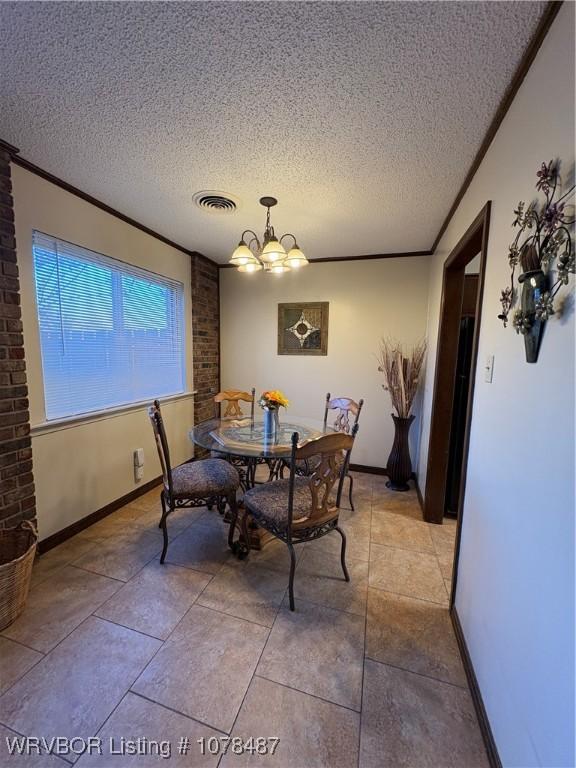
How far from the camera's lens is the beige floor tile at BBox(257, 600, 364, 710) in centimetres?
128

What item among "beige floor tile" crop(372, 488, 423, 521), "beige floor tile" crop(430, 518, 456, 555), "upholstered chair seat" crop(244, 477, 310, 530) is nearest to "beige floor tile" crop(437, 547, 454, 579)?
"beige floor tile" crop(430, 518, 456, 555)

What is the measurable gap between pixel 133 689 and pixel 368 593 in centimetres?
120

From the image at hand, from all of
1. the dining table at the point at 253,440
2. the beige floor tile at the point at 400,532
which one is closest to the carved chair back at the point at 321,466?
the dining table at the point at 253,440

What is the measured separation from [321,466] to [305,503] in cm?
36

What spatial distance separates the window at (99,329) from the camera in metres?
2.06

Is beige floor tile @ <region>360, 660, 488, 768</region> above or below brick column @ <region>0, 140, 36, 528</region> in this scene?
below

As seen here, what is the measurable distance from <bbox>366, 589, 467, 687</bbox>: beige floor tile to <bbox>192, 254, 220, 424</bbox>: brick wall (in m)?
2.64

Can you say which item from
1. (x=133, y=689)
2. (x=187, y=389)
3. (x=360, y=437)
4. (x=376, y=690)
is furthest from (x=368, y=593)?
(x=187, y=389)

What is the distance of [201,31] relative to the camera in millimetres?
1054

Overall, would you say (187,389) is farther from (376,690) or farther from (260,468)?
(376,690)

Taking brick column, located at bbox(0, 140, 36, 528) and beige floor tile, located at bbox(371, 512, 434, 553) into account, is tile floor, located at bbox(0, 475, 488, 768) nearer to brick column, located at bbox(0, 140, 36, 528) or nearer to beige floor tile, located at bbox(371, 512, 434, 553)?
beige floor tile, located at bbox(371, 512, 434, 553)

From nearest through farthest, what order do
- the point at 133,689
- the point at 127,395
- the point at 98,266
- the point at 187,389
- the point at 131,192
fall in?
1. the point at 133,689
2. the point at 131,192
3. the point at 98,266
4. the point at 127,395
5. the point at 187,389

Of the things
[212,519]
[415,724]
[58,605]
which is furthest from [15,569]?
[415,724]

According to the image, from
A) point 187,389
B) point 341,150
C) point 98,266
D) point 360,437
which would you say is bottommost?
point 360,437
